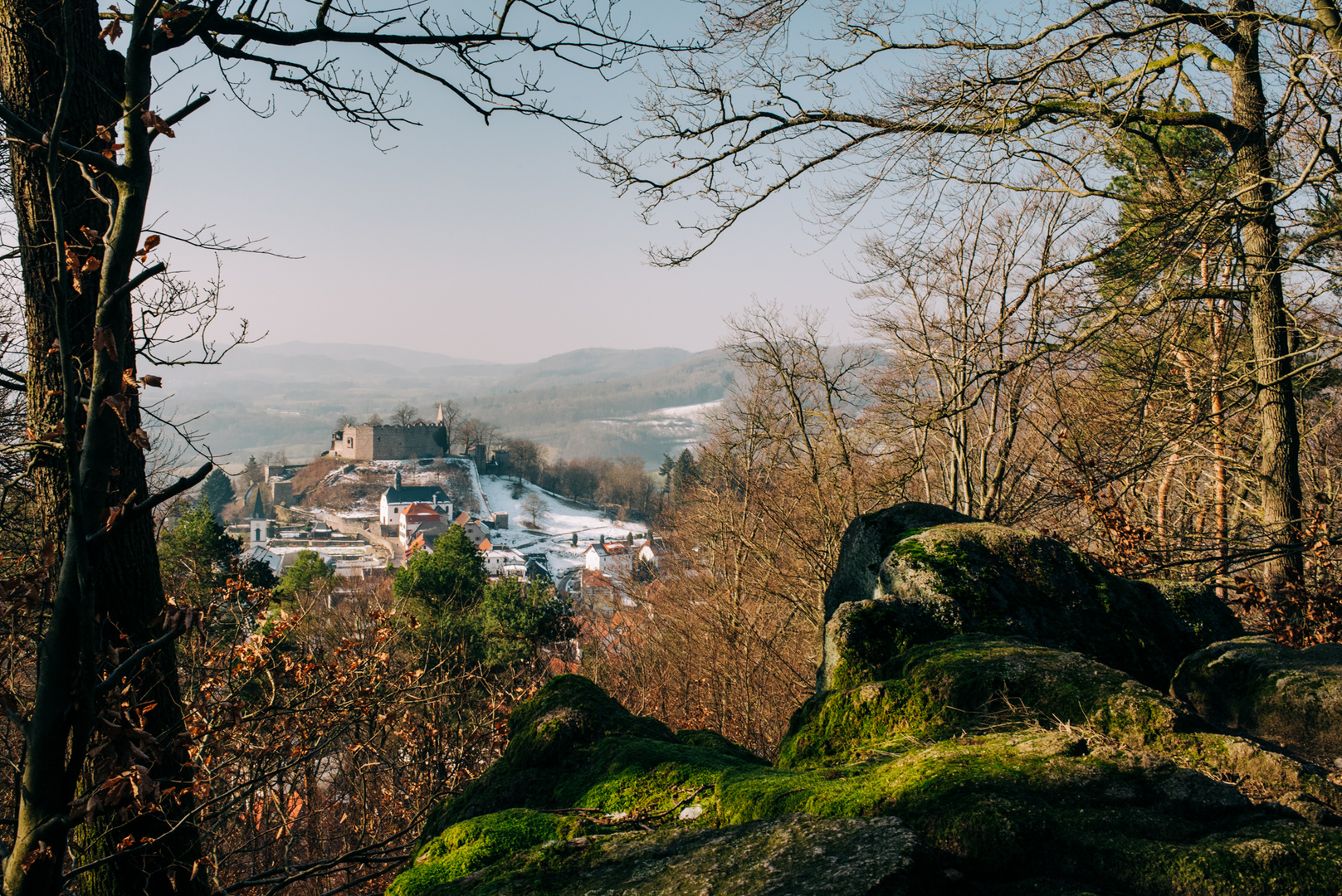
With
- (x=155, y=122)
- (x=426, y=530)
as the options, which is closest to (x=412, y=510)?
(x=426, y=530)

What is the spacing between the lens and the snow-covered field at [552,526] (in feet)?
298

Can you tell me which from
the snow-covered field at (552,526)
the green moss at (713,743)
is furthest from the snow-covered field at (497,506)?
the green moss at (713,743)

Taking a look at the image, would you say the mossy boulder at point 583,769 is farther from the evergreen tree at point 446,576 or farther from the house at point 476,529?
the house at point 476,529

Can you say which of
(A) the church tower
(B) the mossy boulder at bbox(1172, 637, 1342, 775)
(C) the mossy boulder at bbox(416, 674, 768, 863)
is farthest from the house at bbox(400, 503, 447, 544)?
(B) the mossy boulder at bbox(1172, 637, 1342, 775)

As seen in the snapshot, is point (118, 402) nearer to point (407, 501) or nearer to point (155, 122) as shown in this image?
point (155, 122)

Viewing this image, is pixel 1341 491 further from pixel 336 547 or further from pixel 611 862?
pixel 336 547

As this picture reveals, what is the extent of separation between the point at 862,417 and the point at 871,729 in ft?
42.4

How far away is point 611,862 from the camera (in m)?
2.20

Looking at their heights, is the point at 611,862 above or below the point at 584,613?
above

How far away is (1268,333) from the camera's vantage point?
6980 mm

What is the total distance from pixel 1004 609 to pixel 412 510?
3480 inches

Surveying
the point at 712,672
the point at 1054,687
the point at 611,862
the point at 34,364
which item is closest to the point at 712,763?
the point at 611,862

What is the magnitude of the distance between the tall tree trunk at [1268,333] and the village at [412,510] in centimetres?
6674

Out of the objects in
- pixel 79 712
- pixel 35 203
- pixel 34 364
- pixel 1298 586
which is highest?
pixel 35 203
